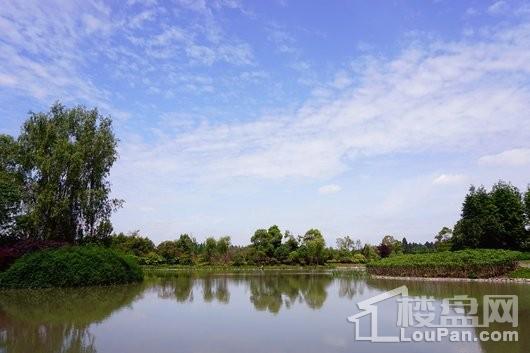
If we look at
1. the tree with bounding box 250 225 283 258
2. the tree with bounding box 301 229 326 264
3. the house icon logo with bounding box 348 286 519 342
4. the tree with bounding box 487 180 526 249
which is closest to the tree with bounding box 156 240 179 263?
the tree with bounding box 250 225 283 258

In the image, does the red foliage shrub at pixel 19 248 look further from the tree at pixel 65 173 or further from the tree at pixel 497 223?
the tree at pixel 497 223

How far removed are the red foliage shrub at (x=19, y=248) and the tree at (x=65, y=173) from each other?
1428 millimetres

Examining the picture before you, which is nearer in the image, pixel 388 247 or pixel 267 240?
pixel 267 240

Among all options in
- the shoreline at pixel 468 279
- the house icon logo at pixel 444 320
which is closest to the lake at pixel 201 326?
the house icon logo at pixel 444 320

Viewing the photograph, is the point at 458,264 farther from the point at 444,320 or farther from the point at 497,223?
the point at 444,320

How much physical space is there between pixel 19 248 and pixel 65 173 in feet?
13.9

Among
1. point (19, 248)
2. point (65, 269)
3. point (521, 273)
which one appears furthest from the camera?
point (521, 273)

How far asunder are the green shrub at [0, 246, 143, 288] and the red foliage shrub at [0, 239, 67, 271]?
763 millimetres

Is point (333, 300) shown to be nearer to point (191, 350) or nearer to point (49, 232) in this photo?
point (191, 350)

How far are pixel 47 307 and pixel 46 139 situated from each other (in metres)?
12.2

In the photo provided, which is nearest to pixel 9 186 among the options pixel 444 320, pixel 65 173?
pixel 65 173

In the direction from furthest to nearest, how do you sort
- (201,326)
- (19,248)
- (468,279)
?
(468,279) → (19,248) → (201,326)

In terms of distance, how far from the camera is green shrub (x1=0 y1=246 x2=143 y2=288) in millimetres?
19156

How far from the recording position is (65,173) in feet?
74.8
